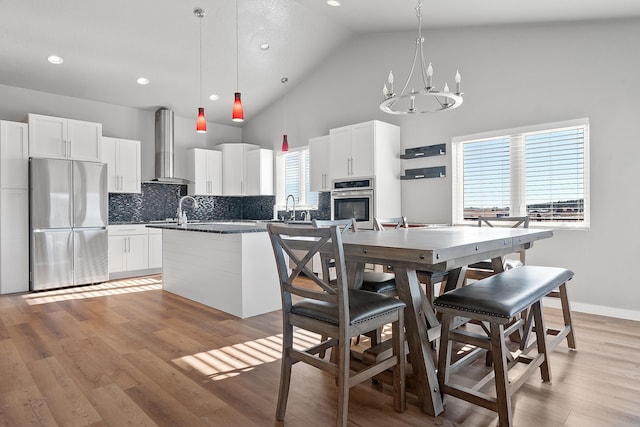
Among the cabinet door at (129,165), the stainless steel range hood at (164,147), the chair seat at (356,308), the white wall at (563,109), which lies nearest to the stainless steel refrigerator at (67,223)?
the cabinet door at (129,165)

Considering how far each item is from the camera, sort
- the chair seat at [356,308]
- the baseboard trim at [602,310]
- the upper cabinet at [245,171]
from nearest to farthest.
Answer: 1. the chair seat at [356,308]
2. the baseboard trim at [602,310]
3. the upper cabinet at [245,171]

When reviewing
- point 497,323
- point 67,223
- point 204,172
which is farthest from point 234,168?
point 497,323

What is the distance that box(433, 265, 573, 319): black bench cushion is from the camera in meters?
1.78

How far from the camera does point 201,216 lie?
286 inches

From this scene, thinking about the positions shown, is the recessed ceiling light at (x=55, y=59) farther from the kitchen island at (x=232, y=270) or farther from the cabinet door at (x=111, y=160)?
the kitchen island at (x=232, y=270)

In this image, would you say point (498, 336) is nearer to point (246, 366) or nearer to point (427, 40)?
point (246, 366)

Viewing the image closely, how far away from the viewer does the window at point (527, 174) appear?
3.83 metres

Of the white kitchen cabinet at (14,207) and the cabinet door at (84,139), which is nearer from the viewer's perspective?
the white kitchen cabinet at (14,207)

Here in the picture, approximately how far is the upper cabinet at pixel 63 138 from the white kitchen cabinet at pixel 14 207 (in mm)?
116

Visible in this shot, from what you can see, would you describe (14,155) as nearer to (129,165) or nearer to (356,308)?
(129,165)

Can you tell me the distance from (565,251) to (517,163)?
104cm

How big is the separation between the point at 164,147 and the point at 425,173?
434 cm

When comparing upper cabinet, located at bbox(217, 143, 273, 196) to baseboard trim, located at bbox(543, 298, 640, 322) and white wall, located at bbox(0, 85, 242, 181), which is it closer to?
white wall, located at bbox(0, 85, 242, 181)

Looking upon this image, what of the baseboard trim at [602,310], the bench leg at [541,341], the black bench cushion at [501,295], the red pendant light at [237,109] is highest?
the red pendant light at [237,109]
